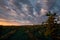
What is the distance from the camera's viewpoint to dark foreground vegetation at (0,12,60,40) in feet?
25.9

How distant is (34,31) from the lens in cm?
815

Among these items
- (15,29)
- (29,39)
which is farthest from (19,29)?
(29,39)

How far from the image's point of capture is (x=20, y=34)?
7984mm

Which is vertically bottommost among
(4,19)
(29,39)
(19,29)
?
(29,39)

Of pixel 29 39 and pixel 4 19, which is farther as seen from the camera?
pixel 4 19

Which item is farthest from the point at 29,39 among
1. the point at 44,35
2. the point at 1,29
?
the point at 1,29

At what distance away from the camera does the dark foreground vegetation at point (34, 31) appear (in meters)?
7.89

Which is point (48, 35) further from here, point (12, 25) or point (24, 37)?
point (12, 25)

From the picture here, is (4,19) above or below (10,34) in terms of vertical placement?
above

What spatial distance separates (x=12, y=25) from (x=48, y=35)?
188 cm

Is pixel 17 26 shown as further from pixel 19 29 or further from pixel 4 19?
pixel 4 19

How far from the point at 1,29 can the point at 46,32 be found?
2.17 m

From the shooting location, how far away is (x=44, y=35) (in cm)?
797

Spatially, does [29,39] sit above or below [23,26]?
below
